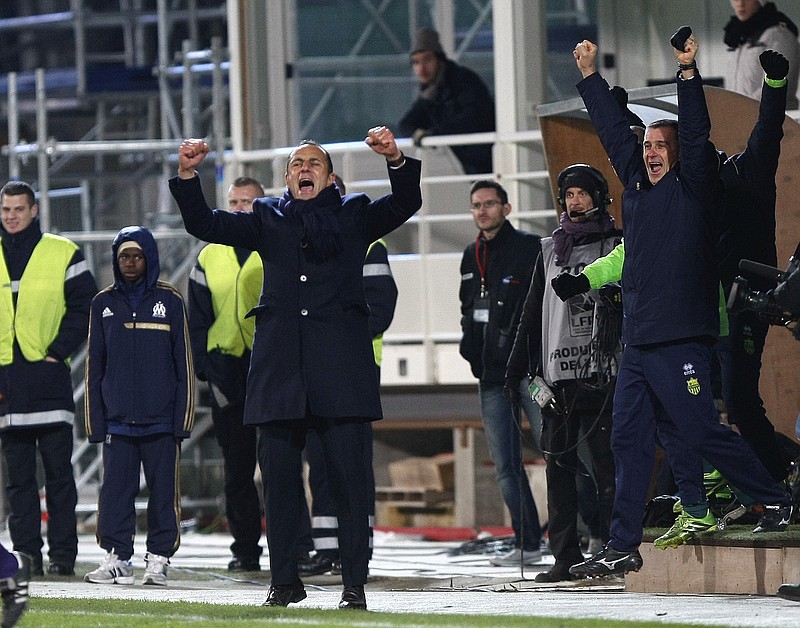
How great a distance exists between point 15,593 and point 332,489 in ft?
5.04

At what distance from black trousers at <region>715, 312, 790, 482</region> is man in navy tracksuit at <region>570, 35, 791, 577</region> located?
0.80m

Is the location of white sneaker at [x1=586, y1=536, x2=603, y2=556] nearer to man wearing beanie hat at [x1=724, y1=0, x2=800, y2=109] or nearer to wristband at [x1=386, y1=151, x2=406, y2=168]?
wristband at [x1=386, y1=151, x2=406, y2=168]

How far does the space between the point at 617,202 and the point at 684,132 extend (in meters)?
2.67

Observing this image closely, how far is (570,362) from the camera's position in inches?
340

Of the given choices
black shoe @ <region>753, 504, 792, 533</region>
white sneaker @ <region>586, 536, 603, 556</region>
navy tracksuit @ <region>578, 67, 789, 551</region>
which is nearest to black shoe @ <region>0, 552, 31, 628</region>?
navy tracksuit @ <region>578, 67, 789, 551</region>

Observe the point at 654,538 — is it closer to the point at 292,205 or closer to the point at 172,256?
the point at 292,205

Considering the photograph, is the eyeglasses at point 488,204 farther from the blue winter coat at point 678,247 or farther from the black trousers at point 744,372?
the blue winter coat at point 678,247

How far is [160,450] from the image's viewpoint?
9.60 metres

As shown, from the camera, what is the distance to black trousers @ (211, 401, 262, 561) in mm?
10211

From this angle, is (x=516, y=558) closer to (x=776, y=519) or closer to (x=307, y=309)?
(x=776, y=519)

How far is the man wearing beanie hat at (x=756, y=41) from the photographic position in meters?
11.1

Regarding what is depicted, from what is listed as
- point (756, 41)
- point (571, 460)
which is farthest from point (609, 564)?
point (756, 41)

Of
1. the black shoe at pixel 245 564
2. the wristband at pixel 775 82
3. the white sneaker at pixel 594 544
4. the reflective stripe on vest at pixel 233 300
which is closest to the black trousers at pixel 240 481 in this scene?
the black shoe at pixel 245 564

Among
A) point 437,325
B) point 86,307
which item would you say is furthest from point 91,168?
point 86,307
